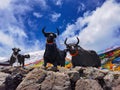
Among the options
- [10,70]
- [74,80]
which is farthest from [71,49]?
[74,80]

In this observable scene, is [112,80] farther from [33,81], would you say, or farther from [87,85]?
[33,81]

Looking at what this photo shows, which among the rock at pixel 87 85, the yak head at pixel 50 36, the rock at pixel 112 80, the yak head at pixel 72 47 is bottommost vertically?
the rock at pixel 87 85

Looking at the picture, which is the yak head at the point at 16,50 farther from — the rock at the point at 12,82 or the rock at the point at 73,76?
the rock at the point at 73,76

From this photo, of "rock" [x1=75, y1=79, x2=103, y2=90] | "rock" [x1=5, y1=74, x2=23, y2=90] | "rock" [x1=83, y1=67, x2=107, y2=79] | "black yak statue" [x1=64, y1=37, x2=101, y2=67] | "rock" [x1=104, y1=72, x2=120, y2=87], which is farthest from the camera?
"black yak statue" [x1=64, y1=37, x2=101, y2=67]

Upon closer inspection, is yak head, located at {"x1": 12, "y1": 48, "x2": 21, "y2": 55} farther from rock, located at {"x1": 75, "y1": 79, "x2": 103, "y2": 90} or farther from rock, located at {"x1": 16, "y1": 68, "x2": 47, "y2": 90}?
rock, located at {"x1": 75, "y1": 79, "x2": 103, "y2": 90}

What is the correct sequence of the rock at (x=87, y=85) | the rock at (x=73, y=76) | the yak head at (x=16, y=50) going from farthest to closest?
the yak head at (x=16, y=50) → the rock at (x=73, y=76) → the rock at (x=87, y=85)

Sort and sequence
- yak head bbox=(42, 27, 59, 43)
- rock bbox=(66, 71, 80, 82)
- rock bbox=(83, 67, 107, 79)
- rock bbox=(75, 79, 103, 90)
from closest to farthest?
rock bbox=(75, 79, 103, 90), rock bbox=(66, 71, 80, 82), rock bbox=(83, 67, 107, 79), yak head bbox=(42, 27, 59, 43)

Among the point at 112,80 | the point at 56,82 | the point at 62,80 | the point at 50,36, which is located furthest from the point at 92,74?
the point at 50,36

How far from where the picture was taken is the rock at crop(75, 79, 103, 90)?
11492 mm

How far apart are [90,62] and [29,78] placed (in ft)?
29.0

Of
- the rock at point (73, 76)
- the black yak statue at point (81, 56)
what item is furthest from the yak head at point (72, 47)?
the rock at point (73, 76)

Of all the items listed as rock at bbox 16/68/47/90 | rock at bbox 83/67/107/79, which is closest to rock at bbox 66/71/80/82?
rock at bbox 83/67/107/79

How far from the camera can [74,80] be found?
12016 mm

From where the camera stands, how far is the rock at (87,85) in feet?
37.7
